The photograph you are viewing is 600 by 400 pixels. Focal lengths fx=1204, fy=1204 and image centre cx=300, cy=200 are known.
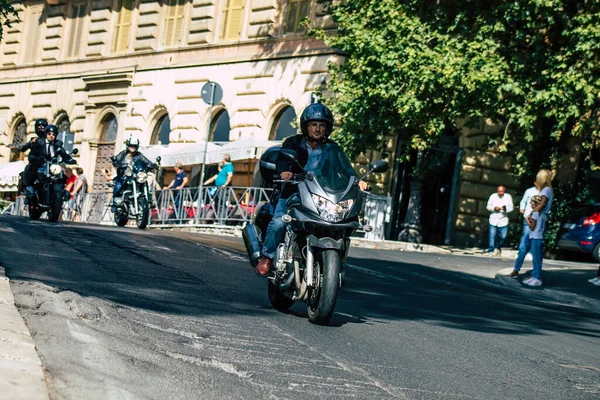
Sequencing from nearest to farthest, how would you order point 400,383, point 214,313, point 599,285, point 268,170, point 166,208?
point 400,383, point 214,313, point 268,170, point 599,285, point 166,208

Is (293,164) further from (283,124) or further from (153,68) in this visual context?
(153,68)

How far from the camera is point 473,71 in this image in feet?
80.5

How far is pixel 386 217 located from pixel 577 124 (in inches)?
215

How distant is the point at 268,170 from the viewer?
958 cm

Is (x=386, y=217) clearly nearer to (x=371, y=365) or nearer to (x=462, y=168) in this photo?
(x=462, y=168)

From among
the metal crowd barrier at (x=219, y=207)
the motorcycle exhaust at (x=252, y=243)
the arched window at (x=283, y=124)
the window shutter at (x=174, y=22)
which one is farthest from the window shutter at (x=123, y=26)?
the motorcycle exhaust at (x=252, y=243)

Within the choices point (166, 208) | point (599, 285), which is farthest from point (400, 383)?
point (166, 208)

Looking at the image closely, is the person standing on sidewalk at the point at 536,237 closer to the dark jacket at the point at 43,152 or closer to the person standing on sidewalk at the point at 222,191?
the dark jacket at the point at 43,152

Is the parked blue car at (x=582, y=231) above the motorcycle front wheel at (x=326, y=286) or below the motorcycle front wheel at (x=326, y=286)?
above

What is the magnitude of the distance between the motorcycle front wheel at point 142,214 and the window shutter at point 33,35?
76.3 feet


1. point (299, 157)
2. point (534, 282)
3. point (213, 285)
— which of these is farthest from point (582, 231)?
point (299, 157)

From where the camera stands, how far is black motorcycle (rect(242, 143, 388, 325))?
8.82 meters

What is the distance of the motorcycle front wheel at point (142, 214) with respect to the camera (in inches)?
894

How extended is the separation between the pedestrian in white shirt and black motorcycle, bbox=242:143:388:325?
61.5 feet
